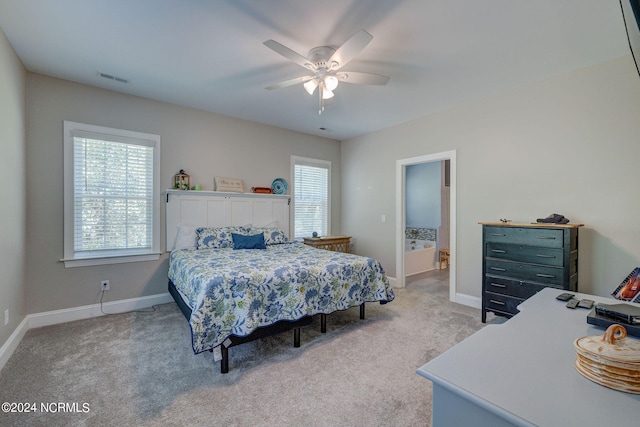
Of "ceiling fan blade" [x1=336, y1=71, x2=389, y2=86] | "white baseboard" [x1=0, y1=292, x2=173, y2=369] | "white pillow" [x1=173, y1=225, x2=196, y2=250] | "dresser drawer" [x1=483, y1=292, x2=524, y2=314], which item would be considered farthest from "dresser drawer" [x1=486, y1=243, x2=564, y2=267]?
"white baseboard" [x1=0, y1=292, x2=173, y2=369]

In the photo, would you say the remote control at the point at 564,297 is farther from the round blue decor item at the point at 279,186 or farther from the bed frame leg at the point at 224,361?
the round blue decor item at the point at 279,186

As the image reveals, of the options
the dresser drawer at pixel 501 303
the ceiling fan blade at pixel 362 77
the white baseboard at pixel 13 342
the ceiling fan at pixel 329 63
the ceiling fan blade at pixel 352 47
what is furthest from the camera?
the dresser drawer at pixel 501 303

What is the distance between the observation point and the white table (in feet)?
2.14

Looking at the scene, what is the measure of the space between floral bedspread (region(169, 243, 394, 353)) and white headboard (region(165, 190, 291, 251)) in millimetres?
544

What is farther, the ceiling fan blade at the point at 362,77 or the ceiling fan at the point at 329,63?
the ceiling fan blade at the point at 362,77

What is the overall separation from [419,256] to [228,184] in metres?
4.01

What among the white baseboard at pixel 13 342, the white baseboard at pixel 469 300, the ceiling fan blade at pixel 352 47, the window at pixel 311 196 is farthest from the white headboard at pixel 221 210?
the white baseboard at pixel 469 300

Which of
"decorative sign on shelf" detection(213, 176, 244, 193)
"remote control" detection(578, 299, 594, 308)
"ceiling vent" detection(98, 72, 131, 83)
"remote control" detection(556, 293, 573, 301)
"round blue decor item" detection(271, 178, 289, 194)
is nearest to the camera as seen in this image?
"remote control" detection(578, 299, 594, 308)

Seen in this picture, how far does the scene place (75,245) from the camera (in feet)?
10.8

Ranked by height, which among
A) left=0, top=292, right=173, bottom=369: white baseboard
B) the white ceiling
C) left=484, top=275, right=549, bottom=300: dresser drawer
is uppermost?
the white ceiling

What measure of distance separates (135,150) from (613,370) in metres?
4.47

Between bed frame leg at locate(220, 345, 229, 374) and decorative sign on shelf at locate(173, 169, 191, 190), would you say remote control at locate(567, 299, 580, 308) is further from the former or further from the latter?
decorative sign on shelf at locate(173, 169, 191, 190)

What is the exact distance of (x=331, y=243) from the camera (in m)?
5.01

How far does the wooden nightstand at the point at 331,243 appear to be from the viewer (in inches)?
192
